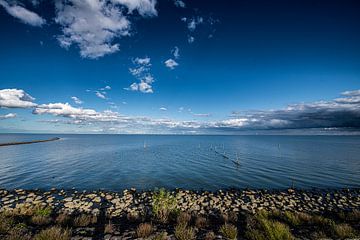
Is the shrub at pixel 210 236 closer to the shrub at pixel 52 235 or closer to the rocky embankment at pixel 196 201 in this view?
the shrub at pixel 52 235

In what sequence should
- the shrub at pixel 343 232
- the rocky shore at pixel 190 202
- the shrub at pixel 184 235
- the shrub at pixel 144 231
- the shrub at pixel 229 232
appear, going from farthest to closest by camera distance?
the rocky shore at pixel 190 202 < the shrub at pixel 144 231 < the shrub at pixel 229 232 < the shrub at pixel 184 235 < the shrub at pixel 343 232

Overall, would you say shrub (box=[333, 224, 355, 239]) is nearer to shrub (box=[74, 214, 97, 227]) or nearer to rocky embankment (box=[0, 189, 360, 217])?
rocky embankment (box=[0, 189, 360, 217])

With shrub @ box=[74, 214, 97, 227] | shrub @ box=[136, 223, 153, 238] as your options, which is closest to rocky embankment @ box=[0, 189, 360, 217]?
shrub @ box=[74, 214, 97, 227]

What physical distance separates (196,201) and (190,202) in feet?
2.38

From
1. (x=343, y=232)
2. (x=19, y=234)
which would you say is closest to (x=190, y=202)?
(x=343, y=232)

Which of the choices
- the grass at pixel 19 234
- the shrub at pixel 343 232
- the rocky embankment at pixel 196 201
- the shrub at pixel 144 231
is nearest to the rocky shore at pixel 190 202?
the rocky embankment at pixel 196 201

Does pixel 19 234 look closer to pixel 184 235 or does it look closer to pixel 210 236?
pixel 184 235

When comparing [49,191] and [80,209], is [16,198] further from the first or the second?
[80,209]

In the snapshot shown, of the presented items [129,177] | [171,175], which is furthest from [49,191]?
[171,175]

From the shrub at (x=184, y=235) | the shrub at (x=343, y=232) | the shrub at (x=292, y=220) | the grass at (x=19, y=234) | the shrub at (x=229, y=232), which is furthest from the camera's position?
the shrub at (x=292, y=220)

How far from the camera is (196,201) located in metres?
19.9

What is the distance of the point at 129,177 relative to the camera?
1277 inches

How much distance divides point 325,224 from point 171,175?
83.8ft

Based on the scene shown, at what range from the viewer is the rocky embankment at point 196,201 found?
18.1m
